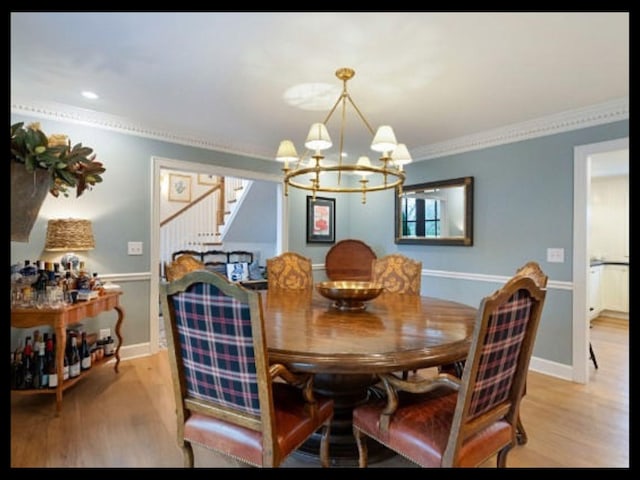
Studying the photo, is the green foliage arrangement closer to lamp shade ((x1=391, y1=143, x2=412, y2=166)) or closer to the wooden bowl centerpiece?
the wooden bowl centerpiece

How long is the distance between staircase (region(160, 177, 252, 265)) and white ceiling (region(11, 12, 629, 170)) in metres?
3.05

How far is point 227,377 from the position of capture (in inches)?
51.4

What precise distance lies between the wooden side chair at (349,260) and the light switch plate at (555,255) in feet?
6.47

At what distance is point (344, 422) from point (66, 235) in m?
2.55

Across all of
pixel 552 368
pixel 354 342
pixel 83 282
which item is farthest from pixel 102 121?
pixel 552 368

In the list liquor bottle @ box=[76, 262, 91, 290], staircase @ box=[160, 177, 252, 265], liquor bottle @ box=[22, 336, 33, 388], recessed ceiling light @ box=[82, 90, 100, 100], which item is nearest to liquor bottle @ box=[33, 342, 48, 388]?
liquor bottle @ box=[22, 336, 33, 388]

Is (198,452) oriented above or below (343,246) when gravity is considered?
below

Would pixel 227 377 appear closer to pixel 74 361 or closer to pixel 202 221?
pixel 74 361

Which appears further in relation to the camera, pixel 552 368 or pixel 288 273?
pixel 288 273

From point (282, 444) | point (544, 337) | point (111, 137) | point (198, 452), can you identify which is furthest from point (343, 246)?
point (282, 444)

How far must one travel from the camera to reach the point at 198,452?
1.91 metres

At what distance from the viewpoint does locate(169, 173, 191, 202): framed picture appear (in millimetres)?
6480
